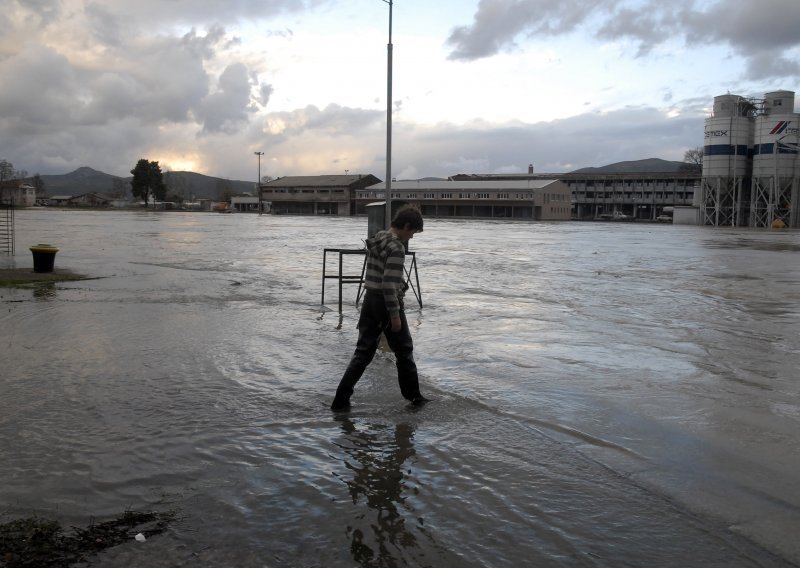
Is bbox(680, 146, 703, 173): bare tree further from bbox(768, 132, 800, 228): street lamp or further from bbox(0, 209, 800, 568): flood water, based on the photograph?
bbox(0, 209, 800, 568): flood water

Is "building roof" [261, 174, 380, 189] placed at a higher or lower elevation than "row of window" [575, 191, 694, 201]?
higher

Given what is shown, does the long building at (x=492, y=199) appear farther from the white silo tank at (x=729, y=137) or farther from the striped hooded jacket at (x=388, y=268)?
the striped hooded jacket at (x=388, y=268)

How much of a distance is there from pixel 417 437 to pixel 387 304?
116 cm

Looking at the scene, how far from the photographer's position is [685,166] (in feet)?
408

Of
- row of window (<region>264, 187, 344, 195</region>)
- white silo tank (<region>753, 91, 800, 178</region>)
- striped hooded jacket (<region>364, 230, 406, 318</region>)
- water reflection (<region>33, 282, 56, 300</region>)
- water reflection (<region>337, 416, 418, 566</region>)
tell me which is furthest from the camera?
row of window (<region>264, 187, 344, 195</region>)

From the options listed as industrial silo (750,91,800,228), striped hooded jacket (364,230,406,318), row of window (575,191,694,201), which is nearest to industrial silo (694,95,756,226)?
industrial silo (750,91,800,228)

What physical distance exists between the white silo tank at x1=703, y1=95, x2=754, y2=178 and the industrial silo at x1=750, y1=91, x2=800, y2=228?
1.73 meters

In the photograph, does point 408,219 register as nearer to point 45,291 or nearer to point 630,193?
point 45,291

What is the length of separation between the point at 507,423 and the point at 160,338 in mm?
5609

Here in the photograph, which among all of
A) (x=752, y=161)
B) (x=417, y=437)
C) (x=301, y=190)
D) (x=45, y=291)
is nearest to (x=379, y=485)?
(x=417, y=437)

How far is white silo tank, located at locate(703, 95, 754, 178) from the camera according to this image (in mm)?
76938

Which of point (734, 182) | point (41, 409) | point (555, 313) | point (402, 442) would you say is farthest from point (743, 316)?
point (734, 182)

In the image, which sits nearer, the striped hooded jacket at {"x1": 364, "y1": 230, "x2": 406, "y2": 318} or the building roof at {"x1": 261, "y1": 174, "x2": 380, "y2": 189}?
the striped hooded jacket at {"x1": 364, "y1": 230, "x2": 406, "y2": 318}

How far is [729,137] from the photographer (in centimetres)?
7700
